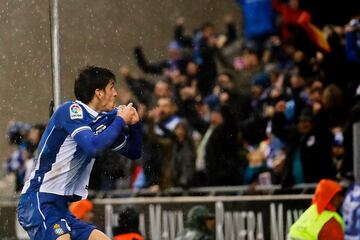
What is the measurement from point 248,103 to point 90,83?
470 cm

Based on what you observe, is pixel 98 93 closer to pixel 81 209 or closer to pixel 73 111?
pixel 73 111

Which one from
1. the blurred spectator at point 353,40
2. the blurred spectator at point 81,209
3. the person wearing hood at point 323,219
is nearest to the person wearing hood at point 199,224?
the blurred spectator at point 81,209

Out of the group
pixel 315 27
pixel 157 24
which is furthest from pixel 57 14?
pixel 315 27

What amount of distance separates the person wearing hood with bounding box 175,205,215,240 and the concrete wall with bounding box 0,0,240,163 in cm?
153

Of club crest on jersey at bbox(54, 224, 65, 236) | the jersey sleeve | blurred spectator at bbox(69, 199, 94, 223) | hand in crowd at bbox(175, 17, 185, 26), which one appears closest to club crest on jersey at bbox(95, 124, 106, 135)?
the jersey sleeve

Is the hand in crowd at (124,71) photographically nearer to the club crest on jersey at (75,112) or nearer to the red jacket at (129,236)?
the red jacket at (129,236)

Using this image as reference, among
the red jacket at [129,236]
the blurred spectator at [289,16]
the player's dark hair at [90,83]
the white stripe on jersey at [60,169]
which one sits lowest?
the red jacket at [129,236]

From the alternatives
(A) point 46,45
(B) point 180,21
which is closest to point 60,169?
(A) point 46,45

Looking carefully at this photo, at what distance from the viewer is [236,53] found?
38.7 ft

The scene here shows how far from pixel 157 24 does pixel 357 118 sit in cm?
249

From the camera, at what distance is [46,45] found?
31.8 ft

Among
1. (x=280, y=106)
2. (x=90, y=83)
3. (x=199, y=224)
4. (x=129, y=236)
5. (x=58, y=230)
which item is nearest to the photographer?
(x=58, y=230)

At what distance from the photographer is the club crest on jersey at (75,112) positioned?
6.48m

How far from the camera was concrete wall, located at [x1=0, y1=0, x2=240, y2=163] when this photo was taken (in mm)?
9594
